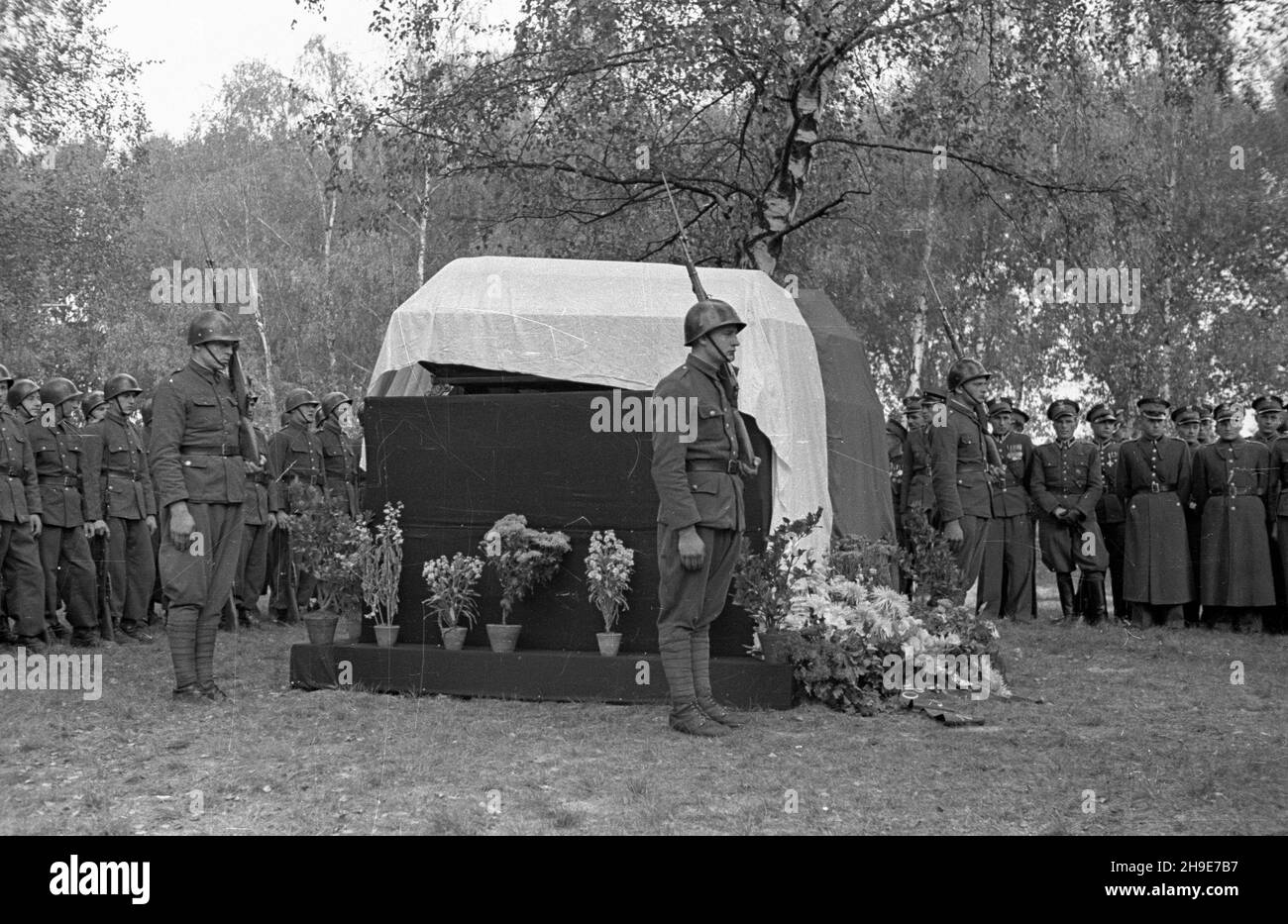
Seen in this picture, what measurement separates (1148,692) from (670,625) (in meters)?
3.69

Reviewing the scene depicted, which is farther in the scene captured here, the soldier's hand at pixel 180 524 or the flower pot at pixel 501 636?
the flower pot at pixel 501 636

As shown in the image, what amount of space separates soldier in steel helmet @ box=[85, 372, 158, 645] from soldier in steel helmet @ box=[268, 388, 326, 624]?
65.7 inches

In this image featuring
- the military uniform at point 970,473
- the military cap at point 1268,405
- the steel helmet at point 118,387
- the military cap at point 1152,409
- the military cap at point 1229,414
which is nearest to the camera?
the steel helmet at point 118,387

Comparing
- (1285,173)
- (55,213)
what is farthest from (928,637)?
(55,213)

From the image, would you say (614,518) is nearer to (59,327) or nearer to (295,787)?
(295,787)

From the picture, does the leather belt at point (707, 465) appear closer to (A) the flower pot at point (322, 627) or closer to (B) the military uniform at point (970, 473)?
(A) the flower pot at point (322, 627)

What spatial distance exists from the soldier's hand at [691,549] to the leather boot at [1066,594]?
7861 mm

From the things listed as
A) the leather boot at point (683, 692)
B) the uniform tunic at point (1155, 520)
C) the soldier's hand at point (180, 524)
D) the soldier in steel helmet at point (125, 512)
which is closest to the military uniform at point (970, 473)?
the uniform tunic at point (1155, 520)

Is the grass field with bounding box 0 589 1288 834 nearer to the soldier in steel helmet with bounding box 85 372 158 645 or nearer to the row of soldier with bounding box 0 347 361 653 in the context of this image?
the row of soldier with bounding box 0 347 361 653

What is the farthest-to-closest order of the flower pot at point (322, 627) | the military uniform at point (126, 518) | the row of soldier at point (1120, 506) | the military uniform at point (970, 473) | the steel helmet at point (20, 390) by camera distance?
the row of soldier at point (1120, 506), the military uniform at point (970, 473), the military uniform at point (126, 518), the steel helmet at point (20, 390), the flower pot at point (322, 627)

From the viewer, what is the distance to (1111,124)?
89.7 feet

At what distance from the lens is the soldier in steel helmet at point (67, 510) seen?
37.7ft

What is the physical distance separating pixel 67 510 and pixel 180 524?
12.3ft
